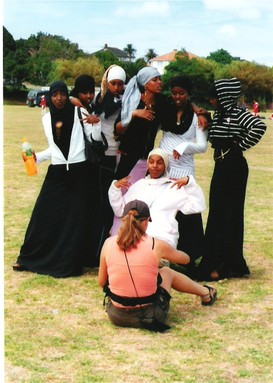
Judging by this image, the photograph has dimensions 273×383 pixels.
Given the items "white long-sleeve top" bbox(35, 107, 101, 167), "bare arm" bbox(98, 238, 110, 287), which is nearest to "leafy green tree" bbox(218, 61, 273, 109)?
"white long-sleeve top" bbox(35, 107, 101, 167)

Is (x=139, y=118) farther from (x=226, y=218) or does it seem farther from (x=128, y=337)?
(x=128, y=337)

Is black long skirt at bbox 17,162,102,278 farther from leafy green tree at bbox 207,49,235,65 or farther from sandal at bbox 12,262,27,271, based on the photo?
leafy green tree at bbox 207,49,235,65

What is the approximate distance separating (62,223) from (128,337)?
2.01 metres

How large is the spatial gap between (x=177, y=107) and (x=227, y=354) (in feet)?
8.60

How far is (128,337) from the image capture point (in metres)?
5.19

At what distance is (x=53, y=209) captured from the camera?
696cm

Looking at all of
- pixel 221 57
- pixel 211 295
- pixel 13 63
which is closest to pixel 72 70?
pixel 13 63

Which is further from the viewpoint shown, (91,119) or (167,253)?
(91,119)

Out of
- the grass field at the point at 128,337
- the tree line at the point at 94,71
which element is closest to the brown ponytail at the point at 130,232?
the grass field at the point at 128,337

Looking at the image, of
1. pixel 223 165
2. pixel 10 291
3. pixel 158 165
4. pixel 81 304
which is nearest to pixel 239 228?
pixel 223 165

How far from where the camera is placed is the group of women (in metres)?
6.53

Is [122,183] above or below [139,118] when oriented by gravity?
below

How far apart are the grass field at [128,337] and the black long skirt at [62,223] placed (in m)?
0.19

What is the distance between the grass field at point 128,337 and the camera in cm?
454
